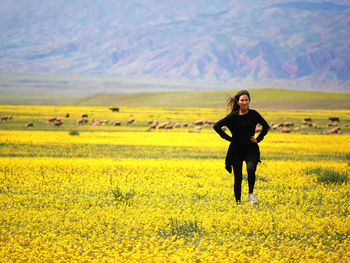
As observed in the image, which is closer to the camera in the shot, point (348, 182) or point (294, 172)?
point (348, 182)

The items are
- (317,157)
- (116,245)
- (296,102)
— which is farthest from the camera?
(296,102)

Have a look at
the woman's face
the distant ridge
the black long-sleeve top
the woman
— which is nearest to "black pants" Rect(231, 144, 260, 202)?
the woman

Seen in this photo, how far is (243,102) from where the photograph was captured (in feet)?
34.8

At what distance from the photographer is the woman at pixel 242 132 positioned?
10.7 meters

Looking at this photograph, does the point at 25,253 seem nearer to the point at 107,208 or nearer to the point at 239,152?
the point at 107,208

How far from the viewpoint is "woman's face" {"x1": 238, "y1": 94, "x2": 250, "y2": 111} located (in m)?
10.6

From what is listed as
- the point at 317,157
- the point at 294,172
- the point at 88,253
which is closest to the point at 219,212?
the point at 88,253

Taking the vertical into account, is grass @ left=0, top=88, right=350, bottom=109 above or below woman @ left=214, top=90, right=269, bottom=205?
below

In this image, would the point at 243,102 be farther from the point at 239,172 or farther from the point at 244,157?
the point at 239,172

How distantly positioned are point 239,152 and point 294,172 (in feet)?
23.8

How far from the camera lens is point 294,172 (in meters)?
17.7

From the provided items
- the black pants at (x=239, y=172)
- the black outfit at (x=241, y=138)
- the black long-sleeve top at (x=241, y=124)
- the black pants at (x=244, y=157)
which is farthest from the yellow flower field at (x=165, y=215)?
the black long-sleeve top at (x=241, y=124)

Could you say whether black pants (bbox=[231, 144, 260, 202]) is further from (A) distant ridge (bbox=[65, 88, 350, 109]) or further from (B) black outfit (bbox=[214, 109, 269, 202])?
(A) distant ridge (bbox=[65, 88, 350, 109])

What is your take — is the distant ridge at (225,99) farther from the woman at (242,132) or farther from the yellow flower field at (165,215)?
the woman at (242,132)
